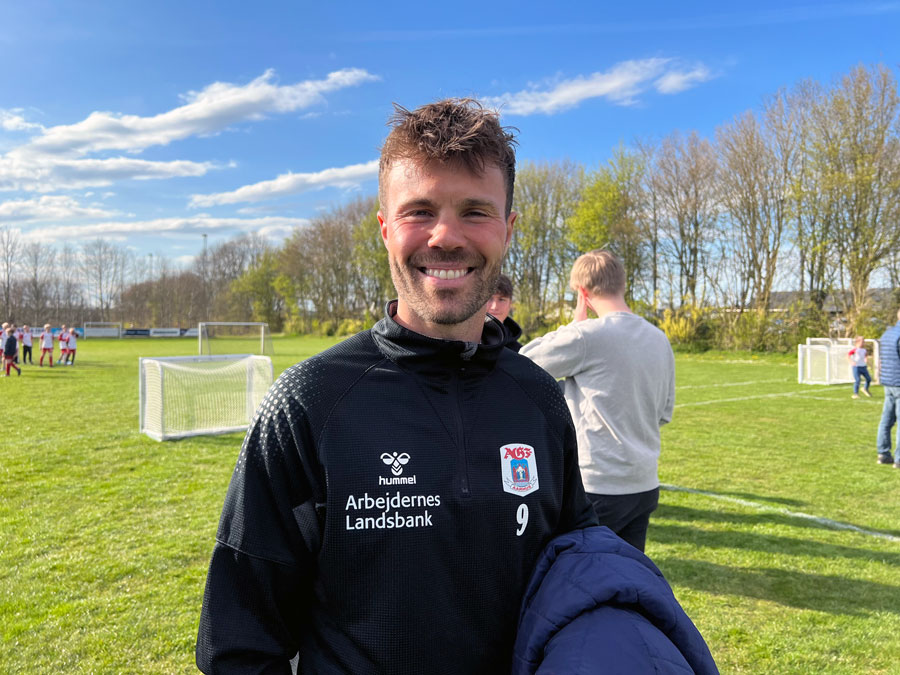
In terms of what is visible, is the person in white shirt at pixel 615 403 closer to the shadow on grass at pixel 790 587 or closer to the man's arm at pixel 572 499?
the man's arm at pixel 572 499

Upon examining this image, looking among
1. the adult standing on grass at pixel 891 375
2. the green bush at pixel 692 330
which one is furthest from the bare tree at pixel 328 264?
the adult standing on grass at pixel 891 375

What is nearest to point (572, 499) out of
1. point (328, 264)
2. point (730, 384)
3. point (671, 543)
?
point (671, 543)

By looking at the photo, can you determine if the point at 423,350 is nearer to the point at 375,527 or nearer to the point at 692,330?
the point at 375,527

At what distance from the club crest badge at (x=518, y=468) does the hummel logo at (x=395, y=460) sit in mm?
240

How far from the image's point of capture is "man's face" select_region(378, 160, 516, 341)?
4.72 ft

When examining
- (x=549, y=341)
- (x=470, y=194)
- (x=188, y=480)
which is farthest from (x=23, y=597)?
(x=470, y=194)

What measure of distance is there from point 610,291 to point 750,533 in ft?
13.4

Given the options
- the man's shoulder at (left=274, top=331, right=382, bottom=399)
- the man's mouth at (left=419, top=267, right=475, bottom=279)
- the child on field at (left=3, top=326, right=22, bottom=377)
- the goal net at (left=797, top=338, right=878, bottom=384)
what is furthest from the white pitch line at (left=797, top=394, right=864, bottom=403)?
the child on field at (left=3, top=326, right=22, bottom=377)

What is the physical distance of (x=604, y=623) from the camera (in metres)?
1.12

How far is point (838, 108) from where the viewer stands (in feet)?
96.7

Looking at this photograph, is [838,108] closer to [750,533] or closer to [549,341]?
[750,533]

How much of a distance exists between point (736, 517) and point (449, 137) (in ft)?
22.0

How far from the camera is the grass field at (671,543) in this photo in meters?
4.05

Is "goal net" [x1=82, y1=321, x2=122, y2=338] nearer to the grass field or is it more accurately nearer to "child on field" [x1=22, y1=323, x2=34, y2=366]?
"child on field" [x1=22, y1=323, x2=34, y2=366]
